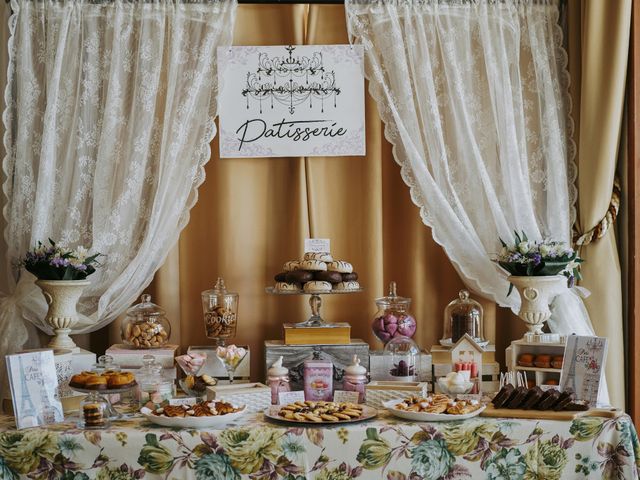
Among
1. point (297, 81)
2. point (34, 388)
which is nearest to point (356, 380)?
point (34, 388)

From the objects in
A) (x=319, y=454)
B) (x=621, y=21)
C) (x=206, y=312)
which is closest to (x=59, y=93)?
(x=206, y=312)

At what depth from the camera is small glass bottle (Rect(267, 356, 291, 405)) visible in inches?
118

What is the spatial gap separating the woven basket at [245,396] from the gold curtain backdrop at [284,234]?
65cm

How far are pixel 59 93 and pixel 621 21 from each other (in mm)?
2126

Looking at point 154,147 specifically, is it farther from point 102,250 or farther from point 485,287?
point 485,287

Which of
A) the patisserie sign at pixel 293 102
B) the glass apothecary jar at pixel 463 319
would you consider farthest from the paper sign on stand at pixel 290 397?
the patisserie sign at pixel 293 102

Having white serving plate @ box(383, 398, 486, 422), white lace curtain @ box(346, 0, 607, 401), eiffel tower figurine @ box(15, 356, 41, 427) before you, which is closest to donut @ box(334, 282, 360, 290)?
A: white lace curtain @ box(346, 0, 607, 401)

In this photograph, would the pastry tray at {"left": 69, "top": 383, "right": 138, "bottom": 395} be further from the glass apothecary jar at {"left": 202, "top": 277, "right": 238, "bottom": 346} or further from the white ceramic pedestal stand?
the white ceramic pedestal stand

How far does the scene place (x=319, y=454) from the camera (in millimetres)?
2555

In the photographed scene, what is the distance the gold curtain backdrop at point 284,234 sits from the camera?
138 inches

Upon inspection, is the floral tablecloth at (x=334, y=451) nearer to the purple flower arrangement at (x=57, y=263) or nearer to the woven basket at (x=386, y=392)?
the woven basket at (x=386, y=392)

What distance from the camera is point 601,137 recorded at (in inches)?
129

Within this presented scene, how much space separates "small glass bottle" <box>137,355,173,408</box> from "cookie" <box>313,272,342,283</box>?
656 millimetres

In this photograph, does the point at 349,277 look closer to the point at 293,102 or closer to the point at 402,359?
the point at 402,359
